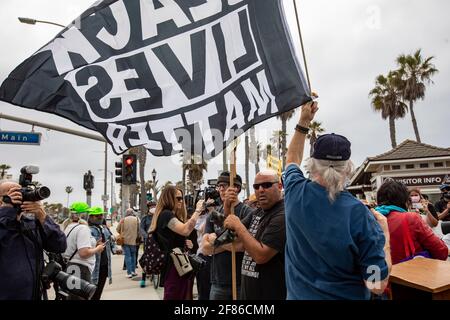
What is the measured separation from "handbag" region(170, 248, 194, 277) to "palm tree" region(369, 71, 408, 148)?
108 feet

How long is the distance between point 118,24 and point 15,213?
1857mm

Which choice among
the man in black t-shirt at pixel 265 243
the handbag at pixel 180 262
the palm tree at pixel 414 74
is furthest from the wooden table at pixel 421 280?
the palm tree at pixel 414 74

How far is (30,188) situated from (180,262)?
5.53 feet

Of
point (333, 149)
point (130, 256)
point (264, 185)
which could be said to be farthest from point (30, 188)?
point (130, 256)

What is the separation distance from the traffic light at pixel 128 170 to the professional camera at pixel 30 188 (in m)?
8.18

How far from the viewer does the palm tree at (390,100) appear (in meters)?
32.5

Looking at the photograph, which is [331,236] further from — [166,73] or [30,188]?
[30,188]

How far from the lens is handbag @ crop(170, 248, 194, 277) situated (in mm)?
3922

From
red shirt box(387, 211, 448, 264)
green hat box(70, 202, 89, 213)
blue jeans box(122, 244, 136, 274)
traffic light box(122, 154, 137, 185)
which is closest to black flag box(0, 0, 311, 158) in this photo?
red shirt box(387, 211, 448, 264)

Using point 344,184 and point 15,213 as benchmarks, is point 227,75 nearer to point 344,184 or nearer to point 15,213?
point 344,184

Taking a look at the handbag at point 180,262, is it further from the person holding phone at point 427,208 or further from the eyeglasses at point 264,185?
the person holding phone at point 427,208

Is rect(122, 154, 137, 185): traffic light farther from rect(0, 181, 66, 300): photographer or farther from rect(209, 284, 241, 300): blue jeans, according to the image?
rect(0, 181, 66, 300): photographer

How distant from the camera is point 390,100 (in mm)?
33000
